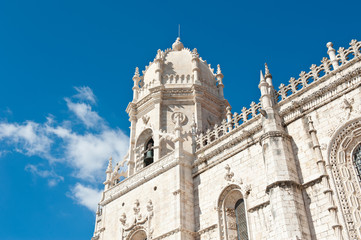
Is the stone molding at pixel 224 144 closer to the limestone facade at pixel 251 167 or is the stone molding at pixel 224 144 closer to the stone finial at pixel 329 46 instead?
the limestone facade at pixel 251 167

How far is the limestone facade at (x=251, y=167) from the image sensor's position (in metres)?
15.3

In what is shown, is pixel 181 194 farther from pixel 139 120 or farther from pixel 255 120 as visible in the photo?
pixel 139 120

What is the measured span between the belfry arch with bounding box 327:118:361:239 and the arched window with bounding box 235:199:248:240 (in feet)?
Result: 15.4

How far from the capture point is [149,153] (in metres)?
24.7

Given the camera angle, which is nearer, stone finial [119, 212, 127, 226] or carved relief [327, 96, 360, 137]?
carved relief [327, 96, 360, 137]

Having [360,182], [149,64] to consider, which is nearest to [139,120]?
[149,64]

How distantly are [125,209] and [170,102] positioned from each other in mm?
7378

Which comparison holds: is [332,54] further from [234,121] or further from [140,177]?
[140,177]

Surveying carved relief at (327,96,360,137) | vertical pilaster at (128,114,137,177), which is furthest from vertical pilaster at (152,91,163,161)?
carved relief at (327,96,360,137)

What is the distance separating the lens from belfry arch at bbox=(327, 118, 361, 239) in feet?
47.1

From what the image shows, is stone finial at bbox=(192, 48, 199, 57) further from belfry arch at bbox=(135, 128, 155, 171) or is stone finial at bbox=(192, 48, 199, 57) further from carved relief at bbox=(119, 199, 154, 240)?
carved relief at bbox=(119, 199, 154, 240)

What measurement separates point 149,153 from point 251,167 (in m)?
8.04

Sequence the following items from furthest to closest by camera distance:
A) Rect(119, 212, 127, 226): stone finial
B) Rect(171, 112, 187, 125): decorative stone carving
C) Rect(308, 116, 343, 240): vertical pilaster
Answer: Rect(171, 112, 187, 125): decorative stone carving < Rect(119, 212, 127, 226): stone finial < Rect(308, 116, 343, 240): vertical pilaster

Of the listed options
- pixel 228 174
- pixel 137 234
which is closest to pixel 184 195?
pixel 228 174
